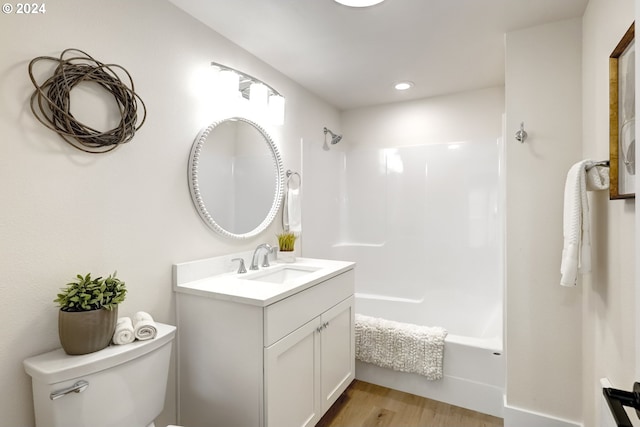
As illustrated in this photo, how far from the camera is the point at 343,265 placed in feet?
7.04

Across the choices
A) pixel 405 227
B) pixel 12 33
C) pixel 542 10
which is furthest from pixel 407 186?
pixel 12 33

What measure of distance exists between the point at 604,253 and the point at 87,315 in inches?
80.1

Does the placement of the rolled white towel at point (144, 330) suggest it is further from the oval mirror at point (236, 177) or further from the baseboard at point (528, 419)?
the baseboard at point (528, 419)

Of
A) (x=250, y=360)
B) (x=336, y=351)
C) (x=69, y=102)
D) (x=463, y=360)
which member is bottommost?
(x=463, y=360)

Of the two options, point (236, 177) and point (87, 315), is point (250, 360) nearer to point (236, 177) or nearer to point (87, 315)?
point (87, 315)

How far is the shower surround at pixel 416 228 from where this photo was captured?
9.16ft

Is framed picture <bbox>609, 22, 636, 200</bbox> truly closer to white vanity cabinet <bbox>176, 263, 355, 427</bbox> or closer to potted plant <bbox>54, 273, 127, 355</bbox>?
white vanity cabinet <bbox>176, 263, 355, 427</bbox>

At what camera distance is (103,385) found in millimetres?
1074

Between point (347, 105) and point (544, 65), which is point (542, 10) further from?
point (347, 105)

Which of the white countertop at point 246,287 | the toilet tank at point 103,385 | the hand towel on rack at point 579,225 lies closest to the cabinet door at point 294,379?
the white countertop at point 246,287

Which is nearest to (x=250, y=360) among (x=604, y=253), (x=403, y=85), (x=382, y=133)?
(x=604, y=253)

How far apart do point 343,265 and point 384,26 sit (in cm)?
146

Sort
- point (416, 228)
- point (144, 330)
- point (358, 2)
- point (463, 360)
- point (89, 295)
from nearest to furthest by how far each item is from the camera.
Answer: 1. point (89, 295)
2. point (144, 330)
3. point (358, 2)
4. point (463, 360)
5. point (416, 228)

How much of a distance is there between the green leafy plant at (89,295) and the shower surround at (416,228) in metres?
1.70
